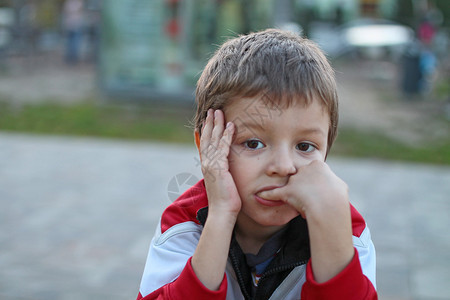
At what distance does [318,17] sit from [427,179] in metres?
16.5

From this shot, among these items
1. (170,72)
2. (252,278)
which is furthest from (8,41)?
(252,278)

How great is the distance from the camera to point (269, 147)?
4.40 ft

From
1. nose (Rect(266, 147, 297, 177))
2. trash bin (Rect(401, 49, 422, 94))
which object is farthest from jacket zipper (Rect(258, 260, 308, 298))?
trash bin (Rect(401, 49, 422, 94))

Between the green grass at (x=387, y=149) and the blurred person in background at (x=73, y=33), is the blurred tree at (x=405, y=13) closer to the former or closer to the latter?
the blurred person in background at (x=73, y=33)

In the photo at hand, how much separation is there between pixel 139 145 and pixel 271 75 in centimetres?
613

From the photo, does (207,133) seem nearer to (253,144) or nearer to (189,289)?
(253,144)

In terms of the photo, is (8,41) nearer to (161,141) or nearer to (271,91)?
(161,141)

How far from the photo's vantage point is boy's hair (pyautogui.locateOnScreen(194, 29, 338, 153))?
53.8 inches

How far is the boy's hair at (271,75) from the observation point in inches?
53.8

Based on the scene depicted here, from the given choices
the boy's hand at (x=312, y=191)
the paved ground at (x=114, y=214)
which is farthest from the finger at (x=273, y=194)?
the paved ground at (x=114, y=214)

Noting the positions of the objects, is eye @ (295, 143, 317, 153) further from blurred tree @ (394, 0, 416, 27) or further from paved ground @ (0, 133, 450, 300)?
blurred tree @ (394, 0, 416, 27)

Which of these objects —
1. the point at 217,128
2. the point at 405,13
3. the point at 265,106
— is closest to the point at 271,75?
the point at 265,106

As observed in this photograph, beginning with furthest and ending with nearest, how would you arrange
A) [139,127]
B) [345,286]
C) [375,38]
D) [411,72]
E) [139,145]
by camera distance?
[375,38] < [411,72] < [139,127] < [139,145] < [345,286]

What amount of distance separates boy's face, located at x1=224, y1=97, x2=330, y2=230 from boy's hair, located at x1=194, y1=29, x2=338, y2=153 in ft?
0.09
